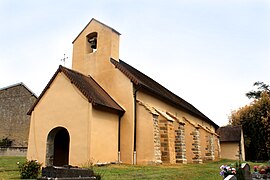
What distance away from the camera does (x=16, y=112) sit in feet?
117

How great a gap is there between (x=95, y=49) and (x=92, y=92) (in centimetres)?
505

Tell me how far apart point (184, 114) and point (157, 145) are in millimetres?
10163

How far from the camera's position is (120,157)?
17.6m

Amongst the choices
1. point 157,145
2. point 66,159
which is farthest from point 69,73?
point 157,145

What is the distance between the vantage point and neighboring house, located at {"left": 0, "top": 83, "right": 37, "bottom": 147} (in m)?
35.1

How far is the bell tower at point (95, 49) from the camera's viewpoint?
1968cm

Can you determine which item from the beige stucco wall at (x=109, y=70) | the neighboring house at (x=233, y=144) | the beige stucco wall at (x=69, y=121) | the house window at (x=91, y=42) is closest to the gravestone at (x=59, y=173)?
the beige stucco wall at (x=69, y=121)

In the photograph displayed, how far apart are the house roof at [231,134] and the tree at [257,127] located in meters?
2.29

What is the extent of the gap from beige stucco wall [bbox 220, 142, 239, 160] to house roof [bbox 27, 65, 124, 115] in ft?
85.5

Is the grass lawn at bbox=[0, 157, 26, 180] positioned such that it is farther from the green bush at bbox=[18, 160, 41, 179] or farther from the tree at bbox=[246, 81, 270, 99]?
the tree at bbox=[246, 81, 270, 99]

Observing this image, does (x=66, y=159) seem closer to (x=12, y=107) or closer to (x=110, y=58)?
(x=110, y=58)

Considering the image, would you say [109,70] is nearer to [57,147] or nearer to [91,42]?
[91,42]

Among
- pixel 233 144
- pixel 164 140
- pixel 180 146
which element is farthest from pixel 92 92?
pixel 233 144

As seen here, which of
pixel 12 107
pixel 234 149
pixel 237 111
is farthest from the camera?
pixel 237 111
